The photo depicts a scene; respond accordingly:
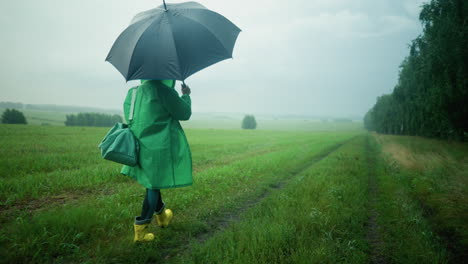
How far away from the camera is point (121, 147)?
302 centimetres

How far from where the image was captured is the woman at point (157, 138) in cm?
322

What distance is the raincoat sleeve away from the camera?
125 inches

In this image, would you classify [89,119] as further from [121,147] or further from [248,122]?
[121,147]

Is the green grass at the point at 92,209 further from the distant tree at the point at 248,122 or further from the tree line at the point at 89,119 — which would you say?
the distant tree at the point at 248,122

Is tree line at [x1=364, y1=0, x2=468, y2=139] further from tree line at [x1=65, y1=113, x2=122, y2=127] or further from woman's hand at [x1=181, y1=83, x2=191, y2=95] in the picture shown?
tree line at [x1=65, y1=113, x2=122, y2=127]

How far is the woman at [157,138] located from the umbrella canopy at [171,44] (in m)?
0.29

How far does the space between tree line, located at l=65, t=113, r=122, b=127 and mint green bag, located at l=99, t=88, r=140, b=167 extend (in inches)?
2963

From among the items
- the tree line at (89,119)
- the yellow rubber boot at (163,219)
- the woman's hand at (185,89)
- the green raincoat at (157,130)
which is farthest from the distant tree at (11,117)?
the woman's hand at (185,89)

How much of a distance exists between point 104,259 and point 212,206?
103 inches

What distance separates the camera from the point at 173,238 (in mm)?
3715

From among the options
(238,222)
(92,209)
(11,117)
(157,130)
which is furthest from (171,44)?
(11,117)

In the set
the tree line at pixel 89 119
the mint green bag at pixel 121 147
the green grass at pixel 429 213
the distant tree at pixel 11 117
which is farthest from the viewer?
the tree line at pixel 89 119

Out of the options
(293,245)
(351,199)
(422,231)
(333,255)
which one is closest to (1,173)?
(293,245)

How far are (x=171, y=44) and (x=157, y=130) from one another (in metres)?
1.27
